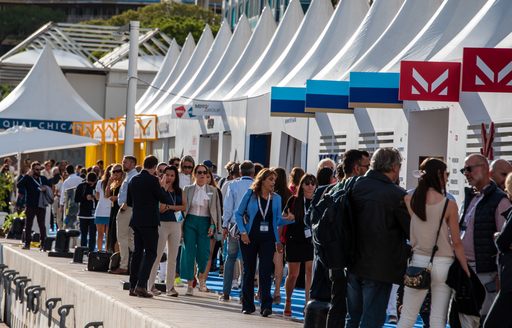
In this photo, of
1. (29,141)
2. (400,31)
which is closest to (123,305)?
(400,31)

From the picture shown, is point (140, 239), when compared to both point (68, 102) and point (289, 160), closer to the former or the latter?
point (289, 160)

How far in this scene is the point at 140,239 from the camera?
15164 millimetres

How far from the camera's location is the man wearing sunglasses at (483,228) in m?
9.89

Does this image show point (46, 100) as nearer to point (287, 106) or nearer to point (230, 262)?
point (287, 106)

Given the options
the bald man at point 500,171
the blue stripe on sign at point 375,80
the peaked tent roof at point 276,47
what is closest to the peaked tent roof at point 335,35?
the peaked tent roof at point 276,47

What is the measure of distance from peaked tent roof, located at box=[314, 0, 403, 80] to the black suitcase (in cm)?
732

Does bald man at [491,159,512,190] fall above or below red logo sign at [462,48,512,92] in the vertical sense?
below

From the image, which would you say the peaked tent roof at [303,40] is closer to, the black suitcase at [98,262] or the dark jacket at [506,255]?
the black suitcase at [98,262]

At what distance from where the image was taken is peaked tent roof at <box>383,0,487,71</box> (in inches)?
746

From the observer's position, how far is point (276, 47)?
33.3m

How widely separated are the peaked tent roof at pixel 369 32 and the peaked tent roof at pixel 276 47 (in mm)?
8638

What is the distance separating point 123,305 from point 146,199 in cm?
251

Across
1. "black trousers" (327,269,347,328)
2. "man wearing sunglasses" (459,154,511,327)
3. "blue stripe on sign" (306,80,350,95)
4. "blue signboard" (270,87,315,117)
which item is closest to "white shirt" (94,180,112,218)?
"blue signboard" (270,87,315,117)

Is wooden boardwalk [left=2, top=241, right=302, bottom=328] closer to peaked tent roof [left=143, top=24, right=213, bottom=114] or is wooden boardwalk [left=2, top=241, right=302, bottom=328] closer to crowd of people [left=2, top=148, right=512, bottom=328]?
crowd of people [left=2, top=148, right=512, bottom=328]
